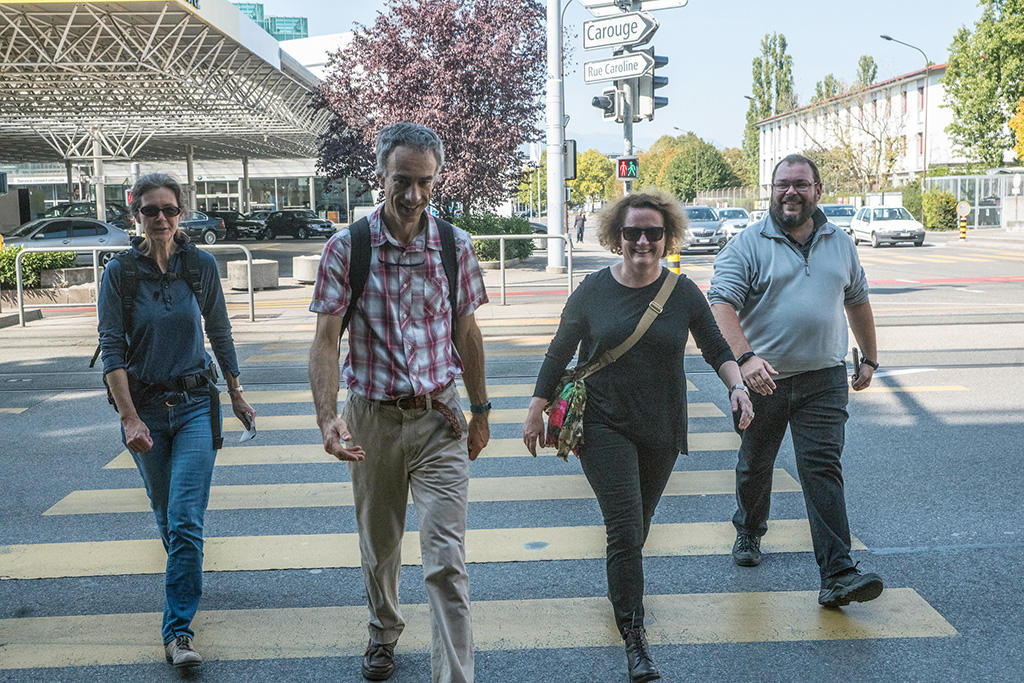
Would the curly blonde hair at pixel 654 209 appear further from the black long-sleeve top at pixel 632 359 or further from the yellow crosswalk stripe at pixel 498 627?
the yellow crosswalk stripe at pixel 498 627

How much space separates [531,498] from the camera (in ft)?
20.2

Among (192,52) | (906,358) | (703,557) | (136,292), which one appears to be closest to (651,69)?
(906,358)

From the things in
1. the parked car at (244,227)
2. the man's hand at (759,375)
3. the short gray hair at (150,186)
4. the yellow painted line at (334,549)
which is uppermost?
the parked car at (244,227)

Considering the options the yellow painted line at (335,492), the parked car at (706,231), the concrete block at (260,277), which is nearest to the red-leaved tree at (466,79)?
the concrete block at (260,277)

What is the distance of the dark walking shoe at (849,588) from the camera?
415cm

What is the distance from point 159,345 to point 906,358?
884 cm

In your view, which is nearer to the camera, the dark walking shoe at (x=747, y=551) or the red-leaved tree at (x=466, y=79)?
the dark walking shoe at (x=747, y=551)

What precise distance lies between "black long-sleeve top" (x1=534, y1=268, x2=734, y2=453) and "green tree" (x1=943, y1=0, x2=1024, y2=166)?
165 feet

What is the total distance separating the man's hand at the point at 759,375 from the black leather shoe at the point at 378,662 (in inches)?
68.4

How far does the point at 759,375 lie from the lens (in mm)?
4316

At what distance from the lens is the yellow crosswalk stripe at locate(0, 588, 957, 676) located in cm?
404

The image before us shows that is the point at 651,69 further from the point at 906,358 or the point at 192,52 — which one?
the point at 192,52

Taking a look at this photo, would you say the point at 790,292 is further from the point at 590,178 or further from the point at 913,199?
the point at 590,178

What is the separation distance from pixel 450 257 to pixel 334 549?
87.7 inches
